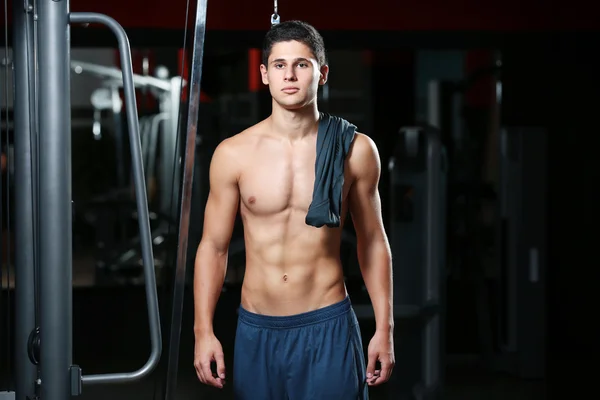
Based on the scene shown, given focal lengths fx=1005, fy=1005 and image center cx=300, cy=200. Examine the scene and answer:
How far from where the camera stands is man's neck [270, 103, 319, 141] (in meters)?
2.44

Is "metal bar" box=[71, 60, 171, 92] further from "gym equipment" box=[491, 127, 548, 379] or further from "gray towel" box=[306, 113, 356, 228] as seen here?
"gray towel" box=[306, 113, 356, 228]

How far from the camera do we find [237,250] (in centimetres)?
464

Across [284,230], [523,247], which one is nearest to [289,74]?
[284,230]

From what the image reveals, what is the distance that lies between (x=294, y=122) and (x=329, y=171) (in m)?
0.15

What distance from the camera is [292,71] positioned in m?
2.34

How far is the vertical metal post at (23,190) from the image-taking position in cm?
233

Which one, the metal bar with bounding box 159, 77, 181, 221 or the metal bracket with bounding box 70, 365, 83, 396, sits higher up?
the metal bar with bounding box 159, 77, 181, 221

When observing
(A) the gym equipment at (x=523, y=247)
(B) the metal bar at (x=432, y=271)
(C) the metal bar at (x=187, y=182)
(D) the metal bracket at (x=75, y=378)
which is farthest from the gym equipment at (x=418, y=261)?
(D) the metal bracket at (x=75, y=378)

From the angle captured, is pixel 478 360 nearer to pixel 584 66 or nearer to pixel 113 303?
pixel 584 66

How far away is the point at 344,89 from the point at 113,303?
147 cm

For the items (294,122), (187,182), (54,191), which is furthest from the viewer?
(294,122)

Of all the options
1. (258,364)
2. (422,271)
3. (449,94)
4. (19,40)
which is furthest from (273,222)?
(449,94)

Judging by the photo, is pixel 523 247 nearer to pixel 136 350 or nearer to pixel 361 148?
pixel 136 350

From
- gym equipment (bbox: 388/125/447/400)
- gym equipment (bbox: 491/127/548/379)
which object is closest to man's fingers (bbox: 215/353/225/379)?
gym equipment (bbox: 388/125/447/400)
